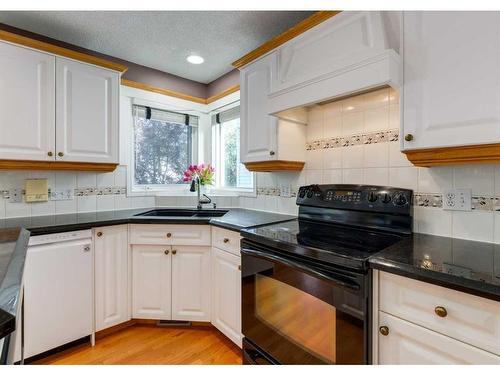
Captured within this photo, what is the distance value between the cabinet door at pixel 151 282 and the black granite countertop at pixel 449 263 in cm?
154

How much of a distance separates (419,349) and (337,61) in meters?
1.30

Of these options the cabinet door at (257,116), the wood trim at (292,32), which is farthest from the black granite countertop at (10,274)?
the wood trim at (292,32)

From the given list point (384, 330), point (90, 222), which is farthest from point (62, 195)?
point (384, 330)

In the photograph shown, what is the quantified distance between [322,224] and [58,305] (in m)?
1.78

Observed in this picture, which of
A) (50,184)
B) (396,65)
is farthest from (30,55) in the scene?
(396,65)

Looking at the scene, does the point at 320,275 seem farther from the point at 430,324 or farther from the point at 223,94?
the point at 223,94

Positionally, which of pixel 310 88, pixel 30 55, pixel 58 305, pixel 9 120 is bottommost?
pixel 58 305

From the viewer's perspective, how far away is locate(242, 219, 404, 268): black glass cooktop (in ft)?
3.51

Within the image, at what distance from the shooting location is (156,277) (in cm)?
199

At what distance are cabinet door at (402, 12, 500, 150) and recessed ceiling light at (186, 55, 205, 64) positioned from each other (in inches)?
68.6

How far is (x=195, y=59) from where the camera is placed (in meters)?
2.43

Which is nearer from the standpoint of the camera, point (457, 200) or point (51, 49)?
point (457, 200)

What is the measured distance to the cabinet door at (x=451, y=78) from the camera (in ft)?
3.22
